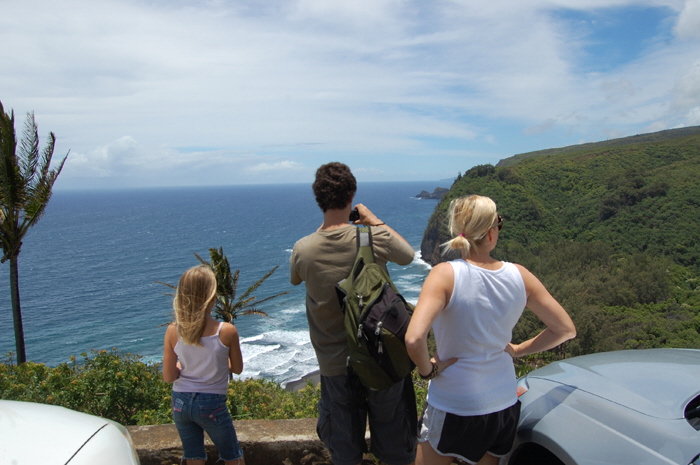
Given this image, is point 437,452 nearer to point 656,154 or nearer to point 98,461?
point 98,461

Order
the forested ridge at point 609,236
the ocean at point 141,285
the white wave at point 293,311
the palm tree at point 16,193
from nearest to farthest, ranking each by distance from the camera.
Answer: the palm tree at point 16,193, the ocean at point 141,285, the forested ridge at point 609,236, the white wave at point 293,311

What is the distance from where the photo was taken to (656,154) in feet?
350

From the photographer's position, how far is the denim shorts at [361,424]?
8.39 ft

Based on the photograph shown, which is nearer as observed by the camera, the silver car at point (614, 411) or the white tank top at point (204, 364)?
the silver car at point (614, 411)

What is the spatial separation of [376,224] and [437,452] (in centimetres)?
119

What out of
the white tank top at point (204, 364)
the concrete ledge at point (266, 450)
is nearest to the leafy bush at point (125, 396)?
the concrete ledge at point (266, 450)

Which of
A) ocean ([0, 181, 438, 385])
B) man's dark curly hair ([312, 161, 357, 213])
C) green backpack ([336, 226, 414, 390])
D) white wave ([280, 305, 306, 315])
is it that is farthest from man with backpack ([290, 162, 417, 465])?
white wave ([280, 305, 306, 315])

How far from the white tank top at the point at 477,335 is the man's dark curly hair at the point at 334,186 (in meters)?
0.78

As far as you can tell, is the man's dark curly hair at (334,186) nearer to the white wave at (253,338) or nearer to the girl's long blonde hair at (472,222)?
the girl's long blonde hair at (472,222)

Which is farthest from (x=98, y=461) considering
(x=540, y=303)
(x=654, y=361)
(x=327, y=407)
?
(x=654, y=361)

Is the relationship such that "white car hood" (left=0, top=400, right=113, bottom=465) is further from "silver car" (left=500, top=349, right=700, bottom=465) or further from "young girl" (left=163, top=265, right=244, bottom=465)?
"silver car" (left=500, top=349, right=700, bottom=465)

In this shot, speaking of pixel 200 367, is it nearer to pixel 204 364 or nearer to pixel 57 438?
pixel 204 364

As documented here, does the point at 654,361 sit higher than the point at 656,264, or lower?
higher

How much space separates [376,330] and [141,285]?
2500 inches
